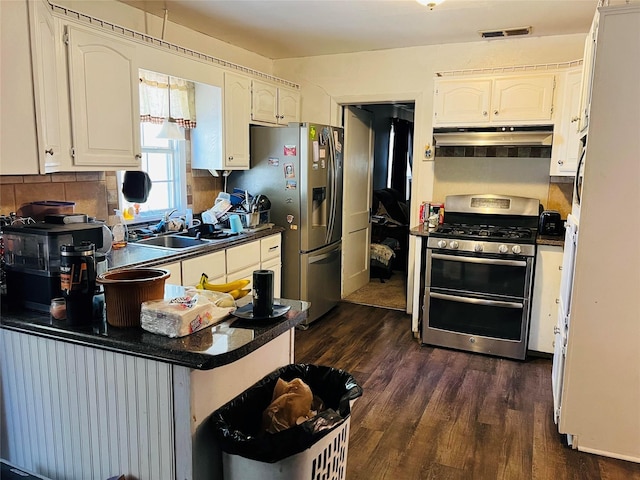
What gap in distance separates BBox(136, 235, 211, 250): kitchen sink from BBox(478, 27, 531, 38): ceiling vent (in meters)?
2.70

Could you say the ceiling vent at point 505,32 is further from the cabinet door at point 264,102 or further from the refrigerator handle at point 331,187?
the cabinet door at point 264,102

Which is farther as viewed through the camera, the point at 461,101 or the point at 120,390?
the point at 461,101

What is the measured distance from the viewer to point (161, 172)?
3729mm

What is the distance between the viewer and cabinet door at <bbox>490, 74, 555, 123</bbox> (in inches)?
140

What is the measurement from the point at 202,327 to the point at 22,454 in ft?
2.78

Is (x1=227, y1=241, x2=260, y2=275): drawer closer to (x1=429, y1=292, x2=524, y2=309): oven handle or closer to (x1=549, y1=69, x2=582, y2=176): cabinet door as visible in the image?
(x1=429, y1=292, x2=524, y2=309): oven handle

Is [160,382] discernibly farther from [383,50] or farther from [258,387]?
[383,50]

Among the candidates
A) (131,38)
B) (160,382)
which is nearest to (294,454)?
(160,382)

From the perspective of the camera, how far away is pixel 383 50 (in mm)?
4367

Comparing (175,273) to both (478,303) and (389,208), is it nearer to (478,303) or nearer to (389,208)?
(478,303)

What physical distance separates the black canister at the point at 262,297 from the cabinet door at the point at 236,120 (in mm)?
2301

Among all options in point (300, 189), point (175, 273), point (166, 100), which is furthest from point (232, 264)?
point (166, 100)

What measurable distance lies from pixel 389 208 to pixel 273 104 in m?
2.45

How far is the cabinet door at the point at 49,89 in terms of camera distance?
6.61 ft
